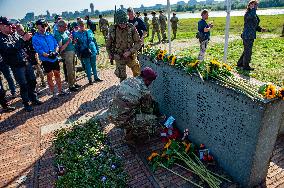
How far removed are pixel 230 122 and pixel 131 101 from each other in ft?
6.21

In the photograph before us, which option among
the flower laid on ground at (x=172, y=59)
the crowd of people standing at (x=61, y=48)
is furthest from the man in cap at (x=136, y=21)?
the flower laid on ground at (x=172, y=59)

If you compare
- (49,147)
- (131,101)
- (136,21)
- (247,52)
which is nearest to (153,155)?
(131,101)

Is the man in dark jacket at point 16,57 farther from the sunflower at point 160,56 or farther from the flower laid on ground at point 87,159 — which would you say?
the sunflower at point 160,56

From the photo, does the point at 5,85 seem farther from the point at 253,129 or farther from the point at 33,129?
the point at 253,129

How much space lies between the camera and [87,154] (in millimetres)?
5391

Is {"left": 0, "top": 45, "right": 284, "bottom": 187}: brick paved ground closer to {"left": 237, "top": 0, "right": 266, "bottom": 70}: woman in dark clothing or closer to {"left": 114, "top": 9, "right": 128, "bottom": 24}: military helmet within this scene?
{"left": 114, "top": 9, "right": 128, "bottom": 24}: military helmet

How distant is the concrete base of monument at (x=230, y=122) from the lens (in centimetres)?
383

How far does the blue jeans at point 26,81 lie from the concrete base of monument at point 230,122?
4.35 meters

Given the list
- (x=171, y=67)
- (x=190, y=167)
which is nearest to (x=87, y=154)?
(x=190, y=167)

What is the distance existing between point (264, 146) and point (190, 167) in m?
1.34

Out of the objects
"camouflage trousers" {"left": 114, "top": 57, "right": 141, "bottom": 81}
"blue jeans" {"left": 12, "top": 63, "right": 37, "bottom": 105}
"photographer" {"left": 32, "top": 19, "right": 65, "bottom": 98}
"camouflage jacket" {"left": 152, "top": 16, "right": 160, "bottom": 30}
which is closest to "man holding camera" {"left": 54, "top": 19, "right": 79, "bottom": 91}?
"photographer" {"left": 32, "top": 19, "right": 65, "bottom": 98}

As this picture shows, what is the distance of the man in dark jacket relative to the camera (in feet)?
23.2

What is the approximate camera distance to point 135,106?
5.27 meters

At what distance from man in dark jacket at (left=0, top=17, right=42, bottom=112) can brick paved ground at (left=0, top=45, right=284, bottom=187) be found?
0.79 metres
